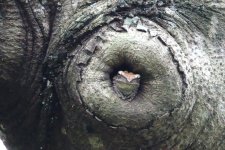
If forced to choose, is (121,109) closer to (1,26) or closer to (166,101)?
(166,101)

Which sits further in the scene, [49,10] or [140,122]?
[49,10]

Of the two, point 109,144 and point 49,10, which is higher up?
point 49,10

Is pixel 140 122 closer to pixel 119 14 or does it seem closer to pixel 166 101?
pixel 166 101

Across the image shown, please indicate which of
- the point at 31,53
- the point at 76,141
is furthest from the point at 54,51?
the point at 76,141

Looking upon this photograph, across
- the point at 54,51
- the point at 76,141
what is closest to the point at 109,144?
the point at 76,141

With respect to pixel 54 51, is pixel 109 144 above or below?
below

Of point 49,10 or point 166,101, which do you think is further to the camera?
point 49,10
